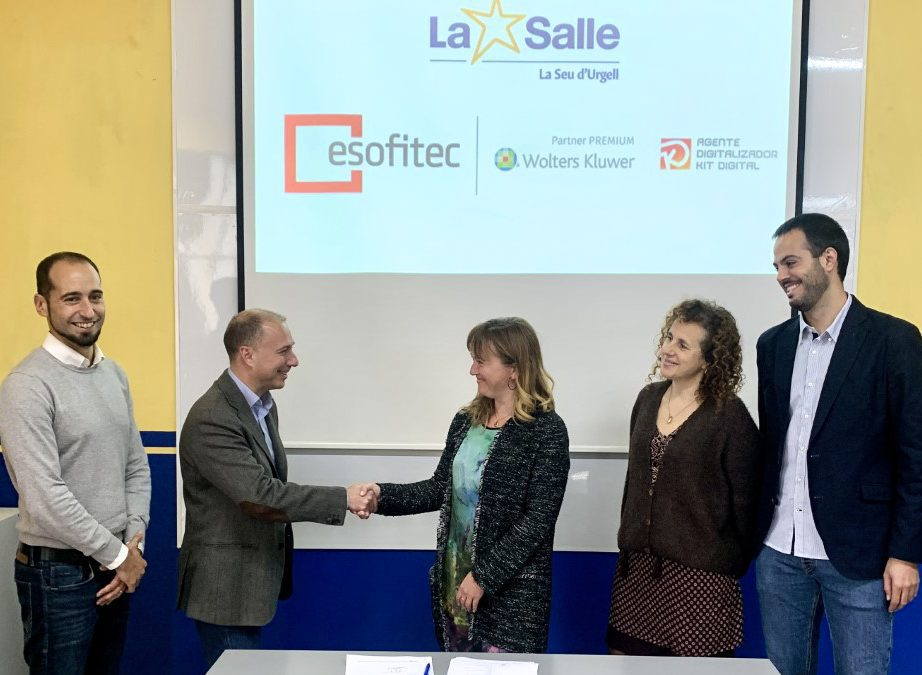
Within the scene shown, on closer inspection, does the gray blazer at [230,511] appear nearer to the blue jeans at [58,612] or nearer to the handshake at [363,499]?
the handshake at [363,499]

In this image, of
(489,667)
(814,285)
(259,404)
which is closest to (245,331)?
(259,404)

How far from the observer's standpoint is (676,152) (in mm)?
2854

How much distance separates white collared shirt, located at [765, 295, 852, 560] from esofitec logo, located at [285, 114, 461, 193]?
4.68 feet

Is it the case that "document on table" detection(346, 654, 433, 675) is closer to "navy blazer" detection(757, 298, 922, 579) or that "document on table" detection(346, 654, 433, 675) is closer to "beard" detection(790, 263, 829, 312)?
"navy blazer" detection(757, 298, 922, 579)

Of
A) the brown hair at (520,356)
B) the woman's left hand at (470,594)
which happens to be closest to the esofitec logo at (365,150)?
the brown hair at (520,356)

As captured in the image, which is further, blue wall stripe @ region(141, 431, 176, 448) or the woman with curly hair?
blue wall stripe @ region(141, 431, 176, 448)

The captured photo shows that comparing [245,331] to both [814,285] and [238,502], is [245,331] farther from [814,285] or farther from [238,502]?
[814,285]

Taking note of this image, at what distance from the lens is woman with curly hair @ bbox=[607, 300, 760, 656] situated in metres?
2.10

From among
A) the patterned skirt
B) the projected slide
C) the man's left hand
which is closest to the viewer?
the man's left hand

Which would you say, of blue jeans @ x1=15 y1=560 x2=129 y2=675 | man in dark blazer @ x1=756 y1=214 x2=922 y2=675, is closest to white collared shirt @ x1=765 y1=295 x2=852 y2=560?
man in dark blazer @ x1=756 y1=214 x2=922 y2=675

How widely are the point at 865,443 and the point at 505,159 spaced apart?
5.17ft

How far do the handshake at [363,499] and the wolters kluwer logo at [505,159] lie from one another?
1284mm

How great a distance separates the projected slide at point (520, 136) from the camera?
2840mm

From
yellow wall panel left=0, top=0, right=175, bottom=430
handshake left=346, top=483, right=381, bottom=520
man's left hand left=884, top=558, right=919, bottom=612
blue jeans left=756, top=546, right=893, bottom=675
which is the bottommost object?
blue jeans left=756, top=546, right=893, bottom=675
